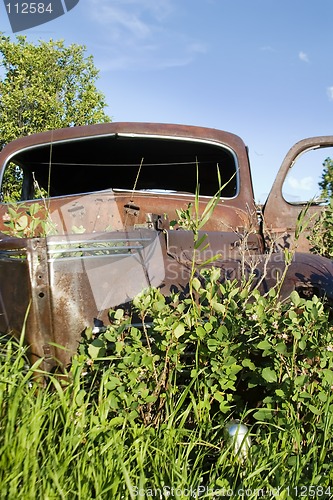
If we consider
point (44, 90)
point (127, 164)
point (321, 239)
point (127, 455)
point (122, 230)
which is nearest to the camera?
point (127, 455)

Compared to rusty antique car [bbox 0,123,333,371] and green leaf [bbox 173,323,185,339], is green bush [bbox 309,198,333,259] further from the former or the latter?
green leaf [bbox 173,323,185,339]

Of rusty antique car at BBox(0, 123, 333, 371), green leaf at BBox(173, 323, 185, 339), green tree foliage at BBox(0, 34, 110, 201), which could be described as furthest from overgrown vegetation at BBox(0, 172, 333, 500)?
green tree foliage at BBox(0, 34, 110, 201)

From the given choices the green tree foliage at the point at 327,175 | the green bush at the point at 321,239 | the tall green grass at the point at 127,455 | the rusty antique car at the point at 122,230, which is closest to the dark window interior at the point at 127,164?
the rusty antique car at the point at 122,230

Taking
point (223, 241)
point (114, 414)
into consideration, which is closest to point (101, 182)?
point (223, 241)

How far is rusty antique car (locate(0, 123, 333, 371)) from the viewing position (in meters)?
2.24

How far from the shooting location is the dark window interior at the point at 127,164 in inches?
160

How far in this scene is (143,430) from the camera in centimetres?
201

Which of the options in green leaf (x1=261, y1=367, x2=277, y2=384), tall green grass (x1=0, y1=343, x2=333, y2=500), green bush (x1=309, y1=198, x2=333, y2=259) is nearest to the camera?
tall green grass (x1=0, y1=343, x2=333, y2=500)

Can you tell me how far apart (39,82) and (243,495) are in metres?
14.9

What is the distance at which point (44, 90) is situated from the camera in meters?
15.9

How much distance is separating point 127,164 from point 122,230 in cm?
206

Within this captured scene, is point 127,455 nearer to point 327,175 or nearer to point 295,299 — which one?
point 295,299

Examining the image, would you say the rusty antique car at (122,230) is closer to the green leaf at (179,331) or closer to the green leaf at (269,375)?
the green leaf at (179,331)

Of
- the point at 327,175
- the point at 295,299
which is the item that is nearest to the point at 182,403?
the point at 295,299
